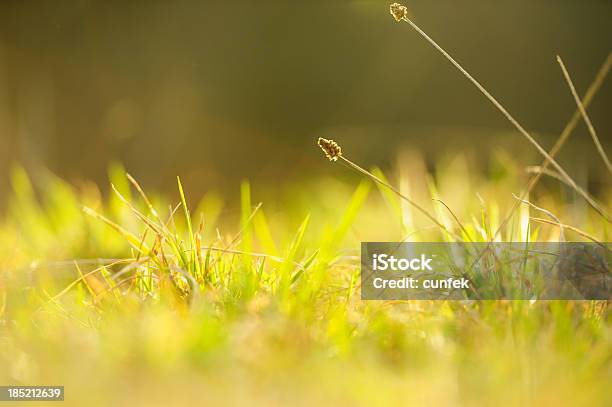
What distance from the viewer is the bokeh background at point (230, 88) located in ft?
8.04

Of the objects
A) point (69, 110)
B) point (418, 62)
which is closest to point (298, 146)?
point (418, 62)

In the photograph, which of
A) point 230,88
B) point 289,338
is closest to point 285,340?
point 289,338

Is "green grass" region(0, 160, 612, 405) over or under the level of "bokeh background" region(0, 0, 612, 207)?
under

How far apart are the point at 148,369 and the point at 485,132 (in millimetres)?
2069

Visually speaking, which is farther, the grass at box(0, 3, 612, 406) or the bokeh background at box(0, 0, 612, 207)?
the bokeh background at box(0, 0, 612, 207)

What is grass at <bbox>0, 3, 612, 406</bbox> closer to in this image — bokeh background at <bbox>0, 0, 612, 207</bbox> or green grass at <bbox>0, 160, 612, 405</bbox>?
green grass at <bbox>0, 160, 612, 405</bbox>

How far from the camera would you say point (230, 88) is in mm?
2707

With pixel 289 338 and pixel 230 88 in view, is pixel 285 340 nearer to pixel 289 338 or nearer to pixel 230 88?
pixel 289 338

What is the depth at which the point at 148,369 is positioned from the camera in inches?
21.5

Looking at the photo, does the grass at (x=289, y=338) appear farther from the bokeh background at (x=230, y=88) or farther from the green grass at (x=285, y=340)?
the bokeh background at (x=230, y=88)

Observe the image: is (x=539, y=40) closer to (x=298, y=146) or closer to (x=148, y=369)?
(x=298, y=146)

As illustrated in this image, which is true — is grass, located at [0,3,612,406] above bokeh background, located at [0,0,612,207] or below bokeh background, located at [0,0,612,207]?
below

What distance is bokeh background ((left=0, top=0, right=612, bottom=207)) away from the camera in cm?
245

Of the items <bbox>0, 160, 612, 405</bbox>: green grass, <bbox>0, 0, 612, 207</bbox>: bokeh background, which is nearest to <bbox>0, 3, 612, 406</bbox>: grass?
<bbox>0, 160, 612, 405</bbox>: green grass
